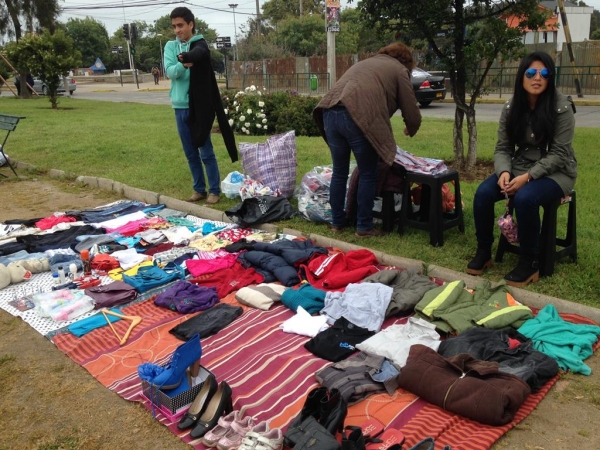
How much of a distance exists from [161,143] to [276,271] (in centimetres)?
744

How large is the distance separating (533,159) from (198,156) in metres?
3.98

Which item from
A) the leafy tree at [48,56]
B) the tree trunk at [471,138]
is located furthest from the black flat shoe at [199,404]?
the leafy tree at [48,56]

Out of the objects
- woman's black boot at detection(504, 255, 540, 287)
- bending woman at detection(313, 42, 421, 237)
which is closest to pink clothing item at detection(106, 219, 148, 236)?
bending woman at detection(313, 42, 421, 237)

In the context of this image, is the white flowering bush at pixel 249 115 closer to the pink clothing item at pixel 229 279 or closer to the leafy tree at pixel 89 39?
the pink clothing item at pixel 229 279

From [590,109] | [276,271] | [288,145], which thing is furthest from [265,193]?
[590,109]

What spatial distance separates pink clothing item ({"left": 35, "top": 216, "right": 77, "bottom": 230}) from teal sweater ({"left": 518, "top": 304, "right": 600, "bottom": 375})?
205 inches

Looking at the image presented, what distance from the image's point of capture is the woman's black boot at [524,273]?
164 inches

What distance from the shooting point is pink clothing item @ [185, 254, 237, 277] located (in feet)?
16.1

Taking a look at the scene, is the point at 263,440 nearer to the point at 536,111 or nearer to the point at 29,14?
the point at 536,111

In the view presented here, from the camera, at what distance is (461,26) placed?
6.67 m

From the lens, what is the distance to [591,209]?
18.5 feet

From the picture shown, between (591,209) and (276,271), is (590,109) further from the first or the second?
(276,271)

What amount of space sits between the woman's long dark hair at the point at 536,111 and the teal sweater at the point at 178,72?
3.67 metres

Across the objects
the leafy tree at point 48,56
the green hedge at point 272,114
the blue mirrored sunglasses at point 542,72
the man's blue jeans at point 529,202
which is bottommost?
the man's blue jeans at point 529,202
